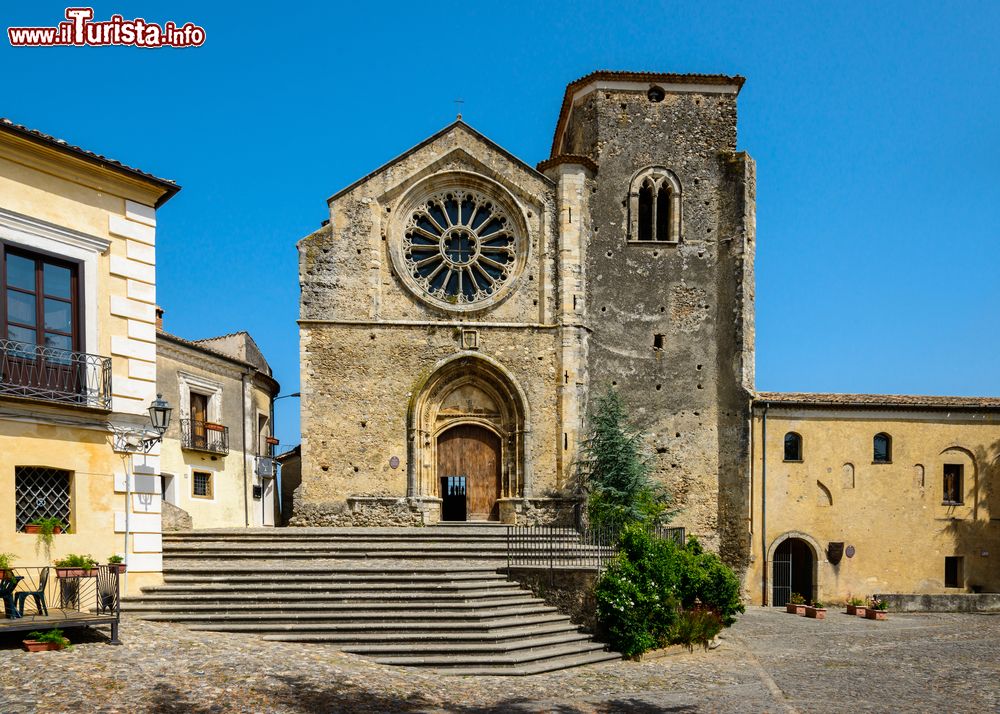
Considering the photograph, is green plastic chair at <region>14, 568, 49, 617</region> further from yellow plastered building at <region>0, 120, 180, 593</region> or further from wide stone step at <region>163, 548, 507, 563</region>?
wide stone step at <region>163, 548, 507, 563</region>

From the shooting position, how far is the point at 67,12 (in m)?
15.3

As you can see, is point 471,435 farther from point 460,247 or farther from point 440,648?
point 440,648

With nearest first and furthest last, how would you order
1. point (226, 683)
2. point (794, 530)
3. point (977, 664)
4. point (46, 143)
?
point (226, 683) < point (46, 143) < point (977, 664) < point (794, 530)

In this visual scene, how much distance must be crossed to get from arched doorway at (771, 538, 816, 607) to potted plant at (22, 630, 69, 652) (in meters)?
20.7

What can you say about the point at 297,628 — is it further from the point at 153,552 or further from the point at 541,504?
the point at 541,504

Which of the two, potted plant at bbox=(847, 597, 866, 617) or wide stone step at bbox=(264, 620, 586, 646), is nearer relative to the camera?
wide stone step at bbox=(264, 620, 586, 646)

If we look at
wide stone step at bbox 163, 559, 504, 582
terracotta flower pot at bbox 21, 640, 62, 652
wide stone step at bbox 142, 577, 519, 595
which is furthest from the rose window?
terracotta flower pot at bbox 21, 640, 62, 652

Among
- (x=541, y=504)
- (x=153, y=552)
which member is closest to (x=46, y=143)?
(x=153, y=552)

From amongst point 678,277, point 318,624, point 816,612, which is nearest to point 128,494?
point 318,624

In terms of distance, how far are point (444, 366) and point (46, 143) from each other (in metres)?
13.4

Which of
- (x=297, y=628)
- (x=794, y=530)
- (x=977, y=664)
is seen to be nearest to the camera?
(x=297, y=628)

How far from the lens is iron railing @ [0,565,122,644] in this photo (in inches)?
458

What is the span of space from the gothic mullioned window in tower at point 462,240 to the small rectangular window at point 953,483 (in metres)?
15.3

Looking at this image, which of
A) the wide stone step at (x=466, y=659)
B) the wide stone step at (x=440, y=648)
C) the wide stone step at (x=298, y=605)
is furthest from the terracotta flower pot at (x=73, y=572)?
the wide stone step at (x=466, y=659)
